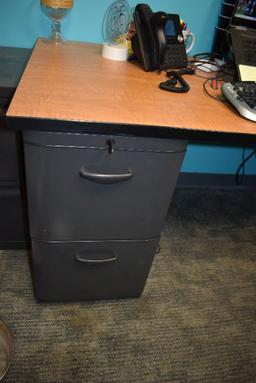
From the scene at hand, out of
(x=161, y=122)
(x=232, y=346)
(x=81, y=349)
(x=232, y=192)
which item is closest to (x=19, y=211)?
(x=81, y=349)

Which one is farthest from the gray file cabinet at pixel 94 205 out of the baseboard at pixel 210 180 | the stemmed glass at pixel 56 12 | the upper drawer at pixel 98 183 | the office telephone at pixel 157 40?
the baseboard at pixel 210 180

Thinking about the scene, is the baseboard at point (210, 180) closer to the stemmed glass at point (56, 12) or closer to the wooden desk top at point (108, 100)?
the wooden desk top at point (108, 100)

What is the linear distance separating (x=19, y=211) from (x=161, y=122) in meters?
0.68

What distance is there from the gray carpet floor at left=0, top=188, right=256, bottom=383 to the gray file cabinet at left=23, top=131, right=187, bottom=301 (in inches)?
4.8

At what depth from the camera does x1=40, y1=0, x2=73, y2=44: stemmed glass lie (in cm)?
104

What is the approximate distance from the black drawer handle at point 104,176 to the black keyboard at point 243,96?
35cm

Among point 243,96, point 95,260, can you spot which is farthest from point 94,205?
point 243,96

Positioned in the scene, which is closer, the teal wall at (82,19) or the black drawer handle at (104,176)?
the black drawer handle at (104,176)

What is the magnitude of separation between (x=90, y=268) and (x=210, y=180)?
3.74 feet

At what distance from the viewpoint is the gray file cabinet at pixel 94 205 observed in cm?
69

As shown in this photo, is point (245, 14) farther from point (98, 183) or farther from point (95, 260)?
point (95, 260)

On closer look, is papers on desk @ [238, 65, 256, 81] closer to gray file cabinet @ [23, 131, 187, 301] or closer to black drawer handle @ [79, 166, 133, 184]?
gray file cabinet @ [23, 131, 187, 301]

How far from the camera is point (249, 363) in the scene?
40.9 inches

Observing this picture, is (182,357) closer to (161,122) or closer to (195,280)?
(195,280)
